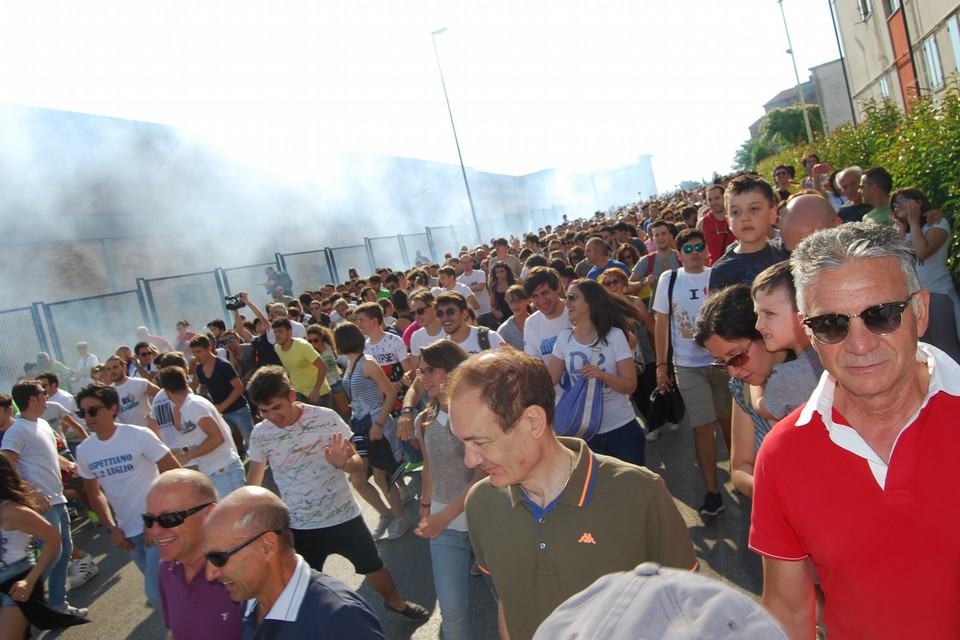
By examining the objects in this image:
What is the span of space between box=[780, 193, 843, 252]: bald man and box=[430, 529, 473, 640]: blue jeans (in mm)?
2471

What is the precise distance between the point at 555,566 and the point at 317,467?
2.54 m

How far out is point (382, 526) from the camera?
612 centimetres

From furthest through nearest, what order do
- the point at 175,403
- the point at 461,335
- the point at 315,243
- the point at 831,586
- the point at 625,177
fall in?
1. the point at 625,177
2. the point at 315,243
3. the point at 175,403
4. the point at 461,335
5. the point at 831,586

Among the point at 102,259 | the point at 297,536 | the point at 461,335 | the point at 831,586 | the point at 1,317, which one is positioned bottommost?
the point at 297,536

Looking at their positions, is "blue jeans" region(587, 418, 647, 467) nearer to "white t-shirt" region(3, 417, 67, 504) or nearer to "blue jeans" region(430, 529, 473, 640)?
"blue jeans" region(430, 529, 473, 640)

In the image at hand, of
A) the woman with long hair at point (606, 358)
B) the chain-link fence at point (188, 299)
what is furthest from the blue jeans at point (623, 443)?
the chain-link fence at point (188, 299)

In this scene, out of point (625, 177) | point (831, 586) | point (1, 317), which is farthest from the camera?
point (625, 177)

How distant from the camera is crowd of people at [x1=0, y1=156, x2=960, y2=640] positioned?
1555 millimetres

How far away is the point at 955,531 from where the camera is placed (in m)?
1.44

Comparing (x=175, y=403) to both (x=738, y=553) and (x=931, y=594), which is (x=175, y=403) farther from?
(x=931, y=594)

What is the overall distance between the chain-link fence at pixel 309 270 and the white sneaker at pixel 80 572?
1457cm

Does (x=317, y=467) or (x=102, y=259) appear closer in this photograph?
(x=317, y=467)

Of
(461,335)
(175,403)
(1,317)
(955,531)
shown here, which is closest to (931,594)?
(955,531)

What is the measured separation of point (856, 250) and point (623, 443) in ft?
8.88
